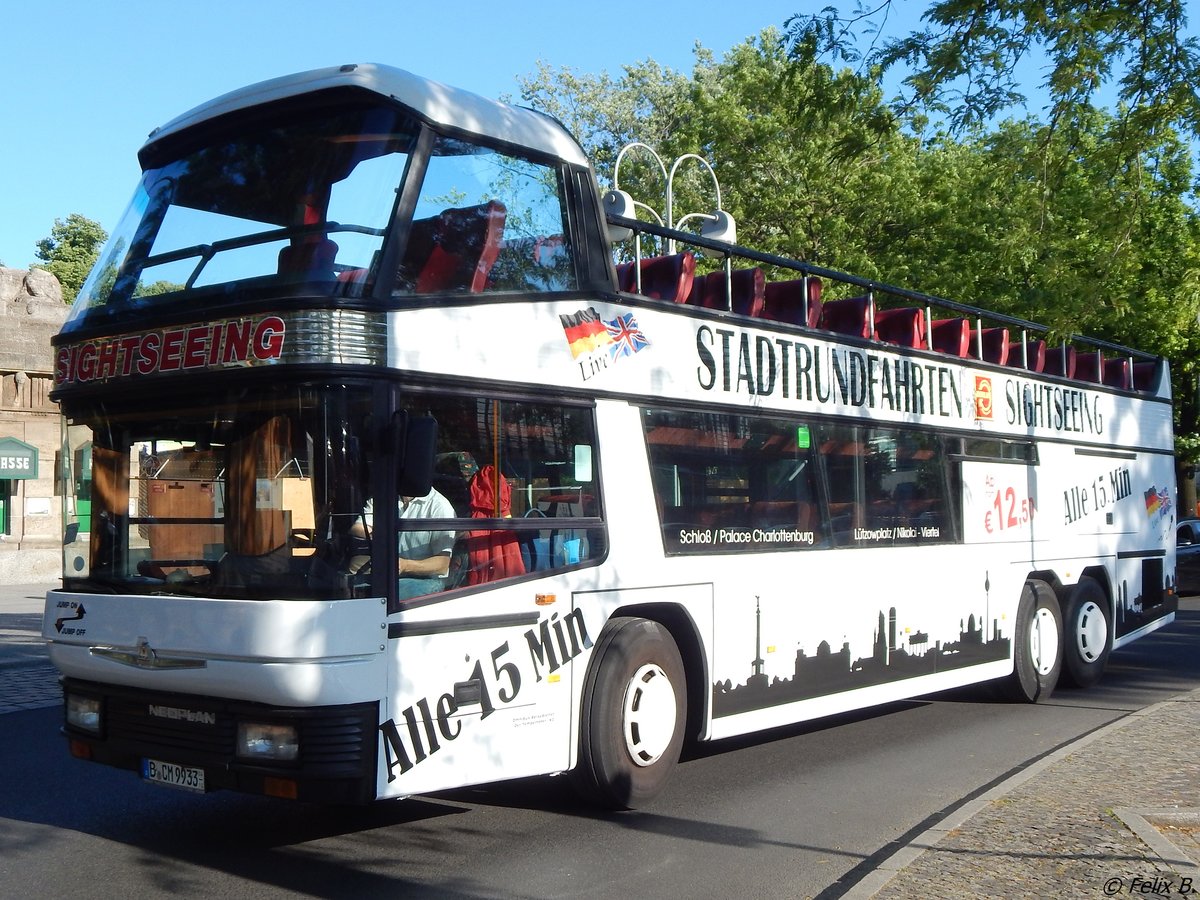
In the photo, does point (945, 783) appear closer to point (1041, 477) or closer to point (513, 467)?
point (513, 467)

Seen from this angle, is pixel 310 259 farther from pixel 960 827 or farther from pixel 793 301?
pixel 793 301

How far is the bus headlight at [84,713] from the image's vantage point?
270 inches

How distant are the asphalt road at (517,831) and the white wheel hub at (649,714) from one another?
1.23 ft

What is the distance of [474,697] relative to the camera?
670cm

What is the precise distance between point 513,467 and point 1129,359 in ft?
37.1

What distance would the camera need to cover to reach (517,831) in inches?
290

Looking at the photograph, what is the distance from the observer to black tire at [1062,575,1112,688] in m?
13.3

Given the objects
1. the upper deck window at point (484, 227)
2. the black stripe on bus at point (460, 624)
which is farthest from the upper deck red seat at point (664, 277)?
the black stripe on bus at point (460, 624)

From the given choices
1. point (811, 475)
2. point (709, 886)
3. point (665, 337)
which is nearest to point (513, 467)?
point (665, 337)

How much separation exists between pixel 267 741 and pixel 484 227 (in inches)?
117

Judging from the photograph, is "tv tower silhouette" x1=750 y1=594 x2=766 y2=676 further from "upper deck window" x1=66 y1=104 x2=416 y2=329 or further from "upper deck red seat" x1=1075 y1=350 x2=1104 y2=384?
"upper deck red seat" x1=1075 y1=350 x2=1104 y2=384

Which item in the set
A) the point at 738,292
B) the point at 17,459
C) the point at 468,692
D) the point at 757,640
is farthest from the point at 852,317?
the point at 17,459

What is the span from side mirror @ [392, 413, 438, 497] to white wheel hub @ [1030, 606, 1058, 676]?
821 centimetres

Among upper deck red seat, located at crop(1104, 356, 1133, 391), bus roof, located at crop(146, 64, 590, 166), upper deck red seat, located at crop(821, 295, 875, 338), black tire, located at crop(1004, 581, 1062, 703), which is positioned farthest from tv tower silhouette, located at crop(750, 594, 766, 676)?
upper deck red seat, located at crop(1104, 356, 1133, 391)
